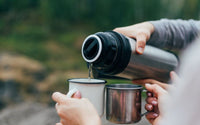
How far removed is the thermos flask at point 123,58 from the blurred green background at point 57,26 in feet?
11.2

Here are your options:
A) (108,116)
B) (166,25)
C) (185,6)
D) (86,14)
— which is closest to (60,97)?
(108,116)

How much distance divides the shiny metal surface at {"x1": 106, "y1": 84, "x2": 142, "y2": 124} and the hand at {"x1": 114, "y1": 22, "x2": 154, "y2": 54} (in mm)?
124

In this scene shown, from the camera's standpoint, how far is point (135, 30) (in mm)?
684

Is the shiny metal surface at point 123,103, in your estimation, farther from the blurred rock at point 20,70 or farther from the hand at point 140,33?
the blurred rock at point 20,70

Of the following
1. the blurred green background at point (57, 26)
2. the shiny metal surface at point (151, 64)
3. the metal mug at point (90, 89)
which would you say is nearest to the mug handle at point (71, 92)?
the metal mug at point (90, 89)

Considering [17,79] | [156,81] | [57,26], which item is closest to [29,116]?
[156,81]

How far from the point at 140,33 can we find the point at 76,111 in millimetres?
295

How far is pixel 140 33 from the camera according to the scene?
658 mm

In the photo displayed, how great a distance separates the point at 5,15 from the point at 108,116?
6.58 meters

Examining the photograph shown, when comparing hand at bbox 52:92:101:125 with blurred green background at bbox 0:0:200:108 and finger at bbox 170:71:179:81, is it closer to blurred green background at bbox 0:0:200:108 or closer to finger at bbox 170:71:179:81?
finger at bbox 170:71:179:81

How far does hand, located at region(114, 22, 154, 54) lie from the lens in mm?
618

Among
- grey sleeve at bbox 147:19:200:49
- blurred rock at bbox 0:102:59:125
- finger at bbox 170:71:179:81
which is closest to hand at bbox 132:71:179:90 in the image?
finger at bbox 170:71:179:81

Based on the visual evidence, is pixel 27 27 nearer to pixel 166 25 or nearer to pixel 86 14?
pixel 86 14

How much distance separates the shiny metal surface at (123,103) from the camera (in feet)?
1.71
